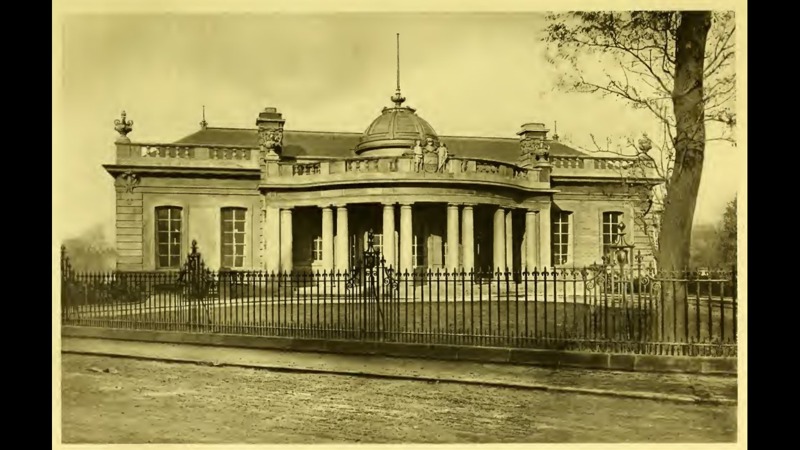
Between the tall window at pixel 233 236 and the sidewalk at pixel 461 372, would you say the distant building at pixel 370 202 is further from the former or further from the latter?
the sidewalk at pixel 461 372

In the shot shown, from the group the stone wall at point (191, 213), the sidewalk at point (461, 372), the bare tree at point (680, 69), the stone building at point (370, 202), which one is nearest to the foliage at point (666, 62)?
the bare tree at point (680, 69)

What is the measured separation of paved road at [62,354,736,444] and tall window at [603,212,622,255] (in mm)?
12134

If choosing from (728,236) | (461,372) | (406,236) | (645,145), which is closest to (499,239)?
(406,236)

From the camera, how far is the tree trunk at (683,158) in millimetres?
10867

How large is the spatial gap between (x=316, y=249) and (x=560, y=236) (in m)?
7.82

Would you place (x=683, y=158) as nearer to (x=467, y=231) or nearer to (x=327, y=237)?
(x=467, y=231)

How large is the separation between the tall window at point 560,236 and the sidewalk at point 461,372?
1234cm

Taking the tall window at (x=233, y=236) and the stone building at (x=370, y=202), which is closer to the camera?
the stone building at (x=370, y=202)

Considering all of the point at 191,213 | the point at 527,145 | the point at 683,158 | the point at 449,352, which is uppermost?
the point at 527,145

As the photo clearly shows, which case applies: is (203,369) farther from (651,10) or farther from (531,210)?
(531,210)

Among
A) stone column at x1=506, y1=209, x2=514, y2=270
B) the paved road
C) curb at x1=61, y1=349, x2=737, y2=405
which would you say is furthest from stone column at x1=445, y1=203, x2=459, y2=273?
the paved road

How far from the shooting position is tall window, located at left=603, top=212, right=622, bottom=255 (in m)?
21.6

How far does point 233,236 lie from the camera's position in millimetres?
21078

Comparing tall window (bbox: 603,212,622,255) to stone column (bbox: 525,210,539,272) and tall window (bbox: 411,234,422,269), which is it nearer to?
stone column (bbox: 525,210,539,272)
